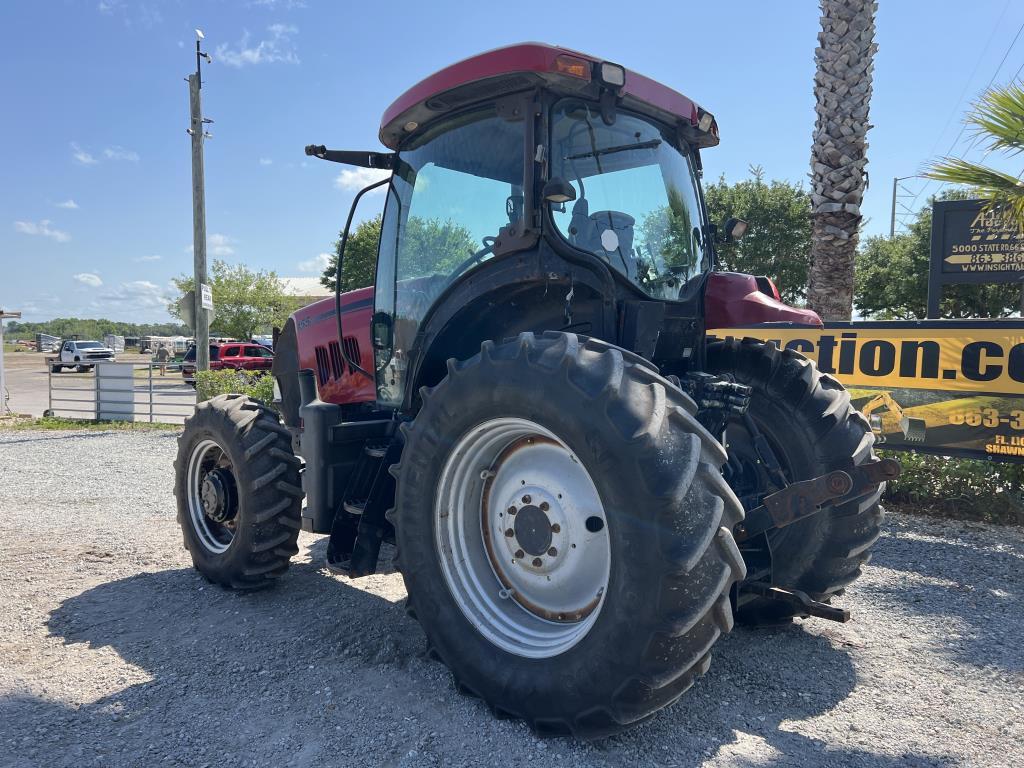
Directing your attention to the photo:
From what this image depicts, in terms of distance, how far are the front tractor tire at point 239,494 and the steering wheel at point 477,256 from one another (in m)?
1.65

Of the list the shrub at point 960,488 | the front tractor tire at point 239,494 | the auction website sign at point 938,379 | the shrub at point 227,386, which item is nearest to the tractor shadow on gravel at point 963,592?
the shrub at point 960,488

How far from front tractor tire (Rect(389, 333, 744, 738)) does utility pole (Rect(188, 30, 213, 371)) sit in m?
11.5

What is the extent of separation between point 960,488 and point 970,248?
9.83ft

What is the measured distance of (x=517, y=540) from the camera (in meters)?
3.12

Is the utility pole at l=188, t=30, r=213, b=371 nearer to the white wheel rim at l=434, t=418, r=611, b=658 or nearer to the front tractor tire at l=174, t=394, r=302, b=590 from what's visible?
the front tractor tire at l=174, t=394, r=302, b=590

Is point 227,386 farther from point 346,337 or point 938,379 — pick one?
point 938,379

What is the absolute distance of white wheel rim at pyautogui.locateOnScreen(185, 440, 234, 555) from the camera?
4.76m

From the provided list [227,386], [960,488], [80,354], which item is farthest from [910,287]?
[80,354]

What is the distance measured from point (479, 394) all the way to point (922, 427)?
577 cm

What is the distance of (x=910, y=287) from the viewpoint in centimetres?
2184

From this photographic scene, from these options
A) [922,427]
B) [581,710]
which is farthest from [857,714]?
[922,427]

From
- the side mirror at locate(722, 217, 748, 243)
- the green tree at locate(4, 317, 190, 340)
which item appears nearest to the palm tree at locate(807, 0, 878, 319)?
the side mirror at locate(722, 217, 748, 243)

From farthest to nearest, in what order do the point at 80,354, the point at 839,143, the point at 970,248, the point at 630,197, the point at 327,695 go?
the point at 80,354
the point at 839,143
the point at 970,248
the point at 630,197
the point at 327,695

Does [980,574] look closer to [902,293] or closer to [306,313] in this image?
[306,313]
